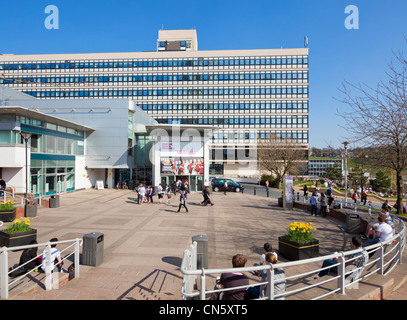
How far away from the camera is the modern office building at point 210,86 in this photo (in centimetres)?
5716

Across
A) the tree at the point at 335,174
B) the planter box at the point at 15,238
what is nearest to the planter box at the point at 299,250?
the planter box at the point at 15,238

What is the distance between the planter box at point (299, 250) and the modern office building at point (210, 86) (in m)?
49.4

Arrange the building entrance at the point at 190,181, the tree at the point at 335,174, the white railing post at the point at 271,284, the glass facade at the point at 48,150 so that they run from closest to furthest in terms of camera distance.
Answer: the white railing post at the point at 271,284 → the glass facade at the point at 48,150 → the building entrance at the point at 190,181 → the tree at the point at 335,174

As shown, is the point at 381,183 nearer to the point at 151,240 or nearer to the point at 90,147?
the point at 90,147

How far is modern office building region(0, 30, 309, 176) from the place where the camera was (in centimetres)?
5716

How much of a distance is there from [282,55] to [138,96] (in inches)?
1370

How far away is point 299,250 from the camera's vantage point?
292 inches

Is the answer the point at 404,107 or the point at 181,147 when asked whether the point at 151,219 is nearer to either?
the point at 404,107

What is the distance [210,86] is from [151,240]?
5253cm

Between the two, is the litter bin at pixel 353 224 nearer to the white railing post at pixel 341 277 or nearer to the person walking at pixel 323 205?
the person walking at pixel 323 205

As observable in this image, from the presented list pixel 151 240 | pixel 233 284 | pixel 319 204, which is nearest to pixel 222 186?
pixel 319 204

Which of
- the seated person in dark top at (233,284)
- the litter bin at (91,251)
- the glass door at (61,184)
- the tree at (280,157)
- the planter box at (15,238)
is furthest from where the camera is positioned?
the tree at (280,157)
